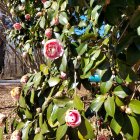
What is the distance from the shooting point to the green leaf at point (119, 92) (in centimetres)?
113

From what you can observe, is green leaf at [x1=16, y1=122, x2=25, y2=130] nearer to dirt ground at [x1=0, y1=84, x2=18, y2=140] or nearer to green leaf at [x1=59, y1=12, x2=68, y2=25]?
green leaf at [x1=59, y1=12, x2=68, y2=25]

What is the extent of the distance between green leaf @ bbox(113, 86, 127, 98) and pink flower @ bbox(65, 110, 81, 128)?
156 millimetres

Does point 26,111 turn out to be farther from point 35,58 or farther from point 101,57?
point 35,58

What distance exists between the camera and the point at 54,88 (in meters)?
1.34

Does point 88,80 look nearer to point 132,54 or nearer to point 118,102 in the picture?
point 118,102

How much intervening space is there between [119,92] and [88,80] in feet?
0.83

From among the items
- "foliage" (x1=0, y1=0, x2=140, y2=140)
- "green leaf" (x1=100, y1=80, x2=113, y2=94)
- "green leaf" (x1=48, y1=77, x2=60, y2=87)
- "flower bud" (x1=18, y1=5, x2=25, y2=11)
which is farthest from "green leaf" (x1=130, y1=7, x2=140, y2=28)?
"flower bud" (x1=18, y1=5, x2=25, y2=11)

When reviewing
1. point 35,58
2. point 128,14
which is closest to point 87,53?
point 128,14

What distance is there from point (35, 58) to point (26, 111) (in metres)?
1.86

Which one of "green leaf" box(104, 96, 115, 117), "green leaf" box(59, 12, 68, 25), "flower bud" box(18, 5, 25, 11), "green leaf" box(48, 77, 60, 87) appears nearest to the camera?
"green leaf" box(104, 96, 115, 117)

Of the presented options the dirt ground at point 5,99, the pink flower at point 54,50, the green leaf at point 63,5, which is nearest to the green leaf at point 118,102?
the pink flower at point 54,50

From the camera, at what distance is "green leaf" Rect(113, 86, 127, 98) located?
1.13 m

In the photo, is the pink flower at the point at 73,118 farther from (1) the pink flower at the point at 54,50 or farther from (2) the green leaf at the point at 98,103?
(1) the pink flower at the point at 54,50

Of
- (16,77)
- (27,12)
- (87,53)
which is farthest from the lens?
(16,77)
